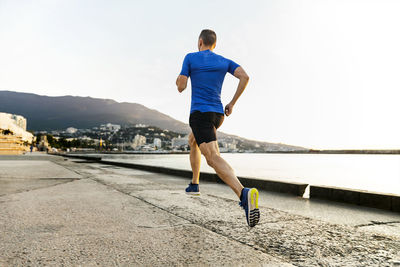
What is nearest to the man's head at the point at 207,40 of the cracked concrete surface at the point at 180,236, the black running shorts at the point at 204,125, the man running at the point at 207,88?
the man running at the point at 207,88

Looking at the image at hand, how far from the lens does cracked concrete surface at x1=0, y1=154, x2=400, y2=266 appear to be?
206cm

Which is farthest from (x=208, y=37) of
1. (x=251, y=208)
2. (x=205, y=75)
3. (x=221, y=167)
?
(x=251, y=208)

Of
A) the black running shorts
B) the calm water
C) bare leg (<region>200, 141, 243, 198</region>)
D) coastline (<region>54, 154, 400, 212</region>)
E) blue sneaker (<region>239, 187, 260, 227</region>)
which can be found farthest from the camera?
the calm water

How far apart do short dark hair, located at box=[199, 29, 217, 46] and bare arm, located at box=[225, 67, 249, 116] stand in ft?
1.64

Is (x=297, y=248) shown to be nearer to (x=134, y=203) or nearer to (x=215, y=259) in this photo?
(x=215, y=259)

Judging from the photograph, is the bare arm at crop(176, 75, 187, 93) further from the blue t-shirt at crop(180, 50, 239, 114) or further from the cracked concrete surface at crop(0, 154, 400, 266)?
the cracked concrete surface at crop(0, 154, 400, 266)

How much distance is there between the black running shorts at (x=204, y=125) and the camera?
3.34m

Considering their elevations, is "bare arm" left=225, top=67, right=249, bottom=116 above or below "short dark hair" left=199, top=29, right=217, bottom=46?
below

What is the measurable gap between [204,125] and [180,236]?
1.25 metres

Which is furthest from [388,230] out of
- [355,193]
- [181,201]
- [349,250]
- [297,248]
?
[181,201]

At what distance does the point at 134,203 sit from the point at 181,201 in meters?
0.68

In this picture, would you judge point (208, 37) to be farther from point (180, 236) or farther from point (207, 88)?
point (180, 236)

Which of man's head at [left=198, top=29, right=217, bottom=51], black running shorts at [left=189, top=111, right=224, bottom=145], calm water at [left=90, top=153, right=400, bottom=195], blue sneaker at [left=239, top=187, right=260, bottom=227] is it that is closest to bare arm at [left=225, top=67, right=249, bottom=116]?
black running shorts at [left=189, top=111, right=224, bottom=145]

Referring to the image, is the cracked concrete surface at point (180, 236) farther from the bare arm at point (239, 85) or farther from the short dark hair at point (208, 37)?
the short dark hair at point (208, 37)
